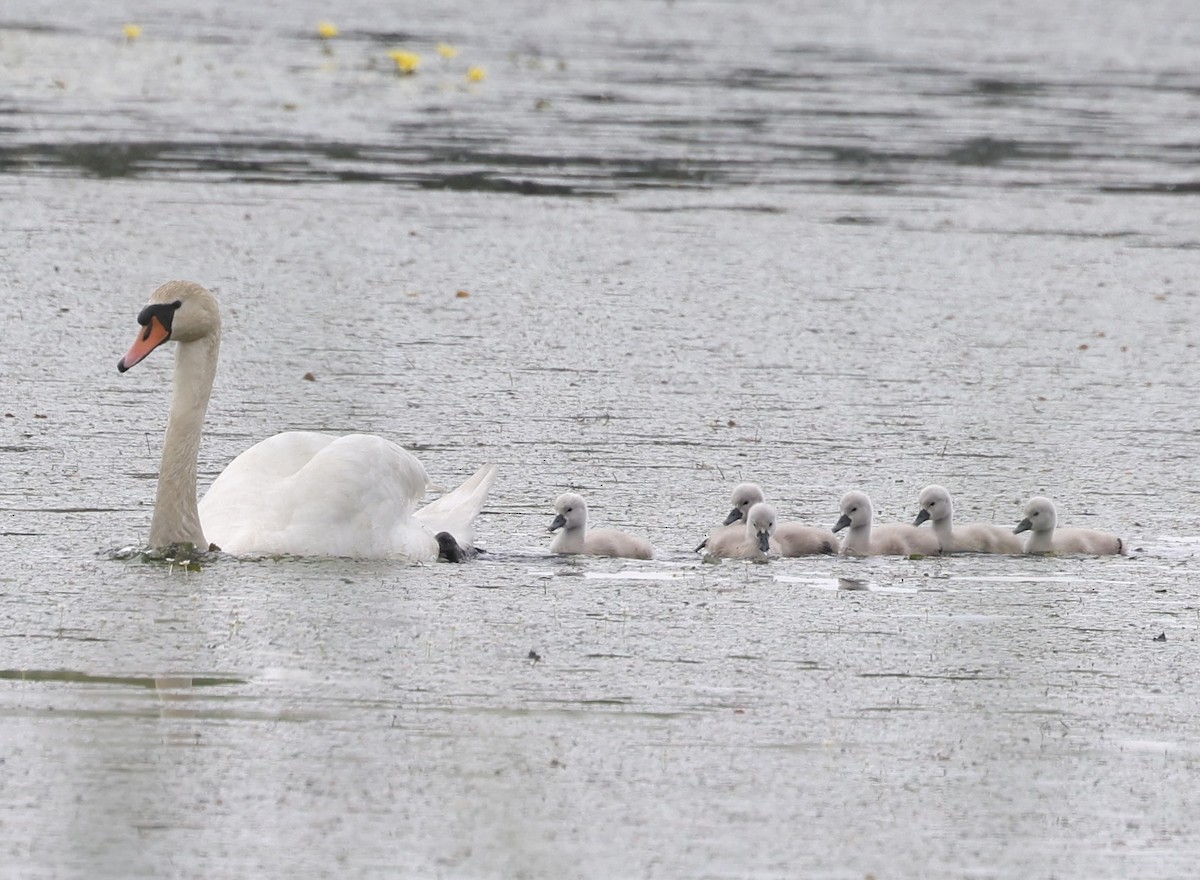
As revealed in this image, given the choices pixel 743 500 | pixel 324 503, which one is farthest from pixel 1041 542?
pixel 324 503

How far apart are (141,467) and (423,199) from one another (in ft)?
25.1

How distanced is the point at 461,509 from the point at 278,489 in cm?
67

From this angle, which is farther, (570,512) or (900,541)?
(900,541)

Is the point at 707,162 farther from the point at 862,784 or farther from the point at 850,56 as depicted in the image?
the point at 862,784

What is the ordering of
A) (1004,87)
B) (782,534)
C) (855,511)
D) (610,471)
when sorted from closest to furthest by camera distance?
(782,534) → (855,511) → (610,471) → (1004,87)

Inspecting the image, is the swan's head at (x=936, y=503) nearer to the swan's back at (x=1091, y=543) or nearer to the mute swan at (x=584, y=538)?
the swan's back at (x=1091, y=543)

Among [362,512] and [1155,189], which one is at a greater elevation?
[1155,189]

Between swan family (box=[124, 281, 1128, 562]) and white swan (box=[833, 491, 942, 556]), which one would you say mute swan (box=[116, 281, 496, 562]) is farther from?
white swan (box=[833, 491, 942, 556])

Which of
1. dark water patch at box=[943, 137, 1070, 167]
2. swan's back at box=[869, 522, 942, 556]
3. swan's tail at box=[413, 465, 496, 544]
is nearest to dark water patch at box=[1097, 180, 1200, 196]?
dark water patch at box=[943, 137, 1070, 167]

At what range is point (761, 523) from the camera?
7.68 meters

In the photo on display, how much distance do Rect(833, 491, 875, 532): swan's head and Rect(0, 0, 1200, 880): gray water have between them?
263mm

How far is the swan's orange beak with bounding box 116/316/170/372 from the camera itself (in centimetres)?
766

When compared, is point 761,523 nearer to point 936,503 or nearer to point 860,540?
point 860,540

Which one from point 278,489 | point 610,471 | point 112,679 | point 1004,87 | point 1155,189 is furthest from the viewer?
point 1004,87
